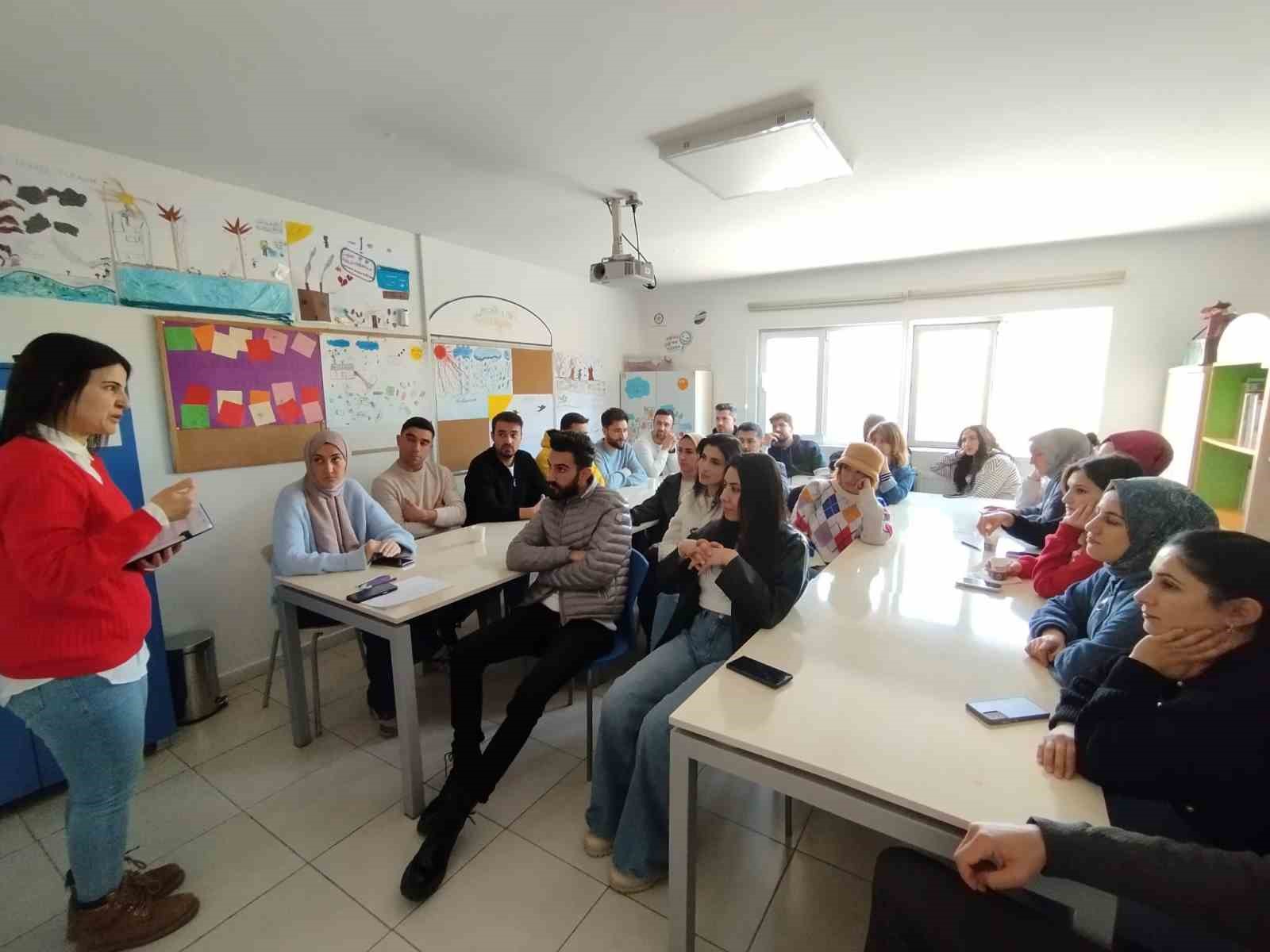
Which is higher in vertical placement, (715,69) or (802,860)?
(715,69)

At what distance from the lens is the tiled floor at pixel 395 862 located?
1512 mm

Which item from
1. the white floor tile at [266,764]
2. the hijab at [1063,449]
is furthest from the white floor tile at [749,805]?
the hijab at [1063,449]

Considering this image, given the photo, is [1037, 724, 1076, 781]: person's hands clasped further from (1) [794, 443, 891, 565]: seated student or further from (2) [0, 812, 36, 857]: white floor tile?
(2) [0, 812, 36, 857]: white floor tile

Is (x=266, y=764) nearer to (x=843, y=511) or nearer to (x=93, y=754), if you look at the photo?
(x=93, y=754)

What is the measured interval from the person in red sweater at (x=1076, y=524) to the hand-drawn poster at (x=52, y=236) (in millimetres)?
4025

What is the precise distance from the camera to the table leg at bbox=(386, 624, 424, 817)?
1.81 metres

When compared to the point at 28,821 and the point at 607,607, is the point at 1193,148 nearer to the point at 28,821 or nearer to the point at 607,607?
the point at 607,607

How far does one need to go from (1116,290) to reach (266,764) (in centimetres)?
620

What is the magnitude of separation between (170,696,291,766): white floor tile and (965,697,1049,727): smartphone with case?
9.27ft

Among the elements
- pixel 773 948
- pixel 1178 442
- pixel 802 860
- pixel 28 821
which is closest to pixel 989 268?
pixel 1178 442

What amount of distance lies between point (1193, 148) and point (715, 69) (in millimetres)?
2405

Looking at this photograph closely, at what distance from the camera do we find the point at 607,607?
2.12 m

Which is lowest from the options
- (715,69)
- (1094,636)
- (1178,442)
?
(1094,636)

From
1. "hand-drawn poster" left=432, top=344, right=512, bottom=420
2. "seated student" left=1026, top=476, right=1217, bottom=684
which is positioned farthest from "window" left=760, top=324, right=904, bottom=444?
"seated student" left=1026, top=476, right=1217, bottom=684
